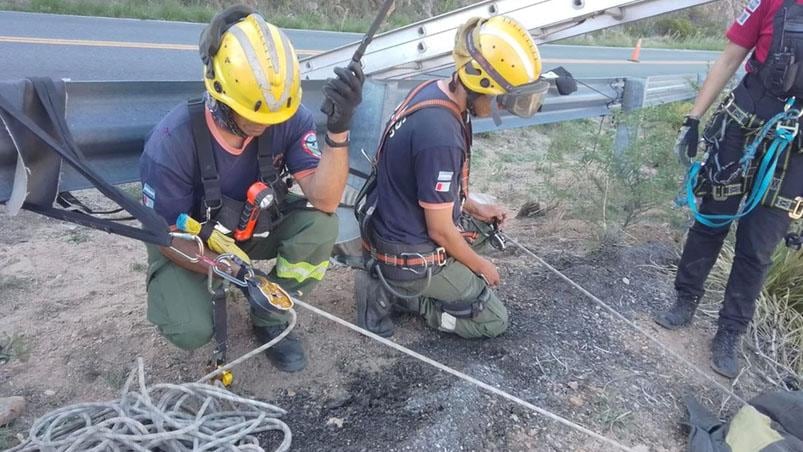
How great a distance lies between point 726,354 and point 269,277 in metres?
2.46

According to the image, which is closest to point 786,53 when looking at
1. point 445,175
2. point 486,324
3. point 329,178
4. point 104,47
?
point 445,175

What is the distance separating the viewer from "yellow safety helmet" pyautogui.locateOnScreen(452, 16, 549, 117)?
2.86 meters

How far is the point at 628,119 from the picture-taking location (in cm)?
459

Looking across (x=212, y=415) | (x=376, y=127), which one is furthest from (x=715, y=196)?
(x=212, y=415)

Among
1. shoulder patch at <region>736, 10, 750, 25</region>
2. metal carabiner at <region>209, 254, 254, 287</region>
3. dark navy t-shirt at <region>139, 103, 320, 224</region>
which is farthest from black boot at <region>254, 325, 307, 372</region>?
shoulder patch at <region>736, 10, 750, 25</region>

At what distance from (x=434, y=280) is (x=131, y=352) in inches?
60.3

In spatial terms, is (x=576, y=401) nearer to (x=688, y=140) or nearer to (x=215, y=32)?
(x=688, y=140)

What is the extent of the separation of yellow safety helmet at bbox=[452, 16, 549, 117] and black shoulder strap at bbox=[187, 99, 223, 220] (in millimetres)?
1173

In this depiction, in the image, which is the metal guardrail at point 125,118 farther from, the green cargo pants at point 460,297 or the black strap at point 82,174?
the green cargo pants at point 460,297

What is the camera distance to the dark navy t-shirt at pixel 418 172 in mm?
2908

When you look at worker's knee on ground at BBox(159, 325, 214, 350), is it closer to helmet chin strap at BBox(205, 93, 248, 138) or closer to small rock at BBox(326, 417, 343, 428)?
small rock at BBox(326, 417, 343, 428)

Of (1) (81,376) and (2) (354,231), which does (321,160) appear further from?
(1) (81,376)

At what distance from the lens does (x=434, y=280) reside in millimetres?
3377

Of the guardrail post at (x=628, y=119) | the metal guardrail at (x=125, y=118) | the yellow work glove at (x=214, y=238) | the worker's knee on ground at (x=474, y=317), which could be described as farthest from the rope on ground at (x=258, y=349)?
the guardrail post at (x=628, y=119)
